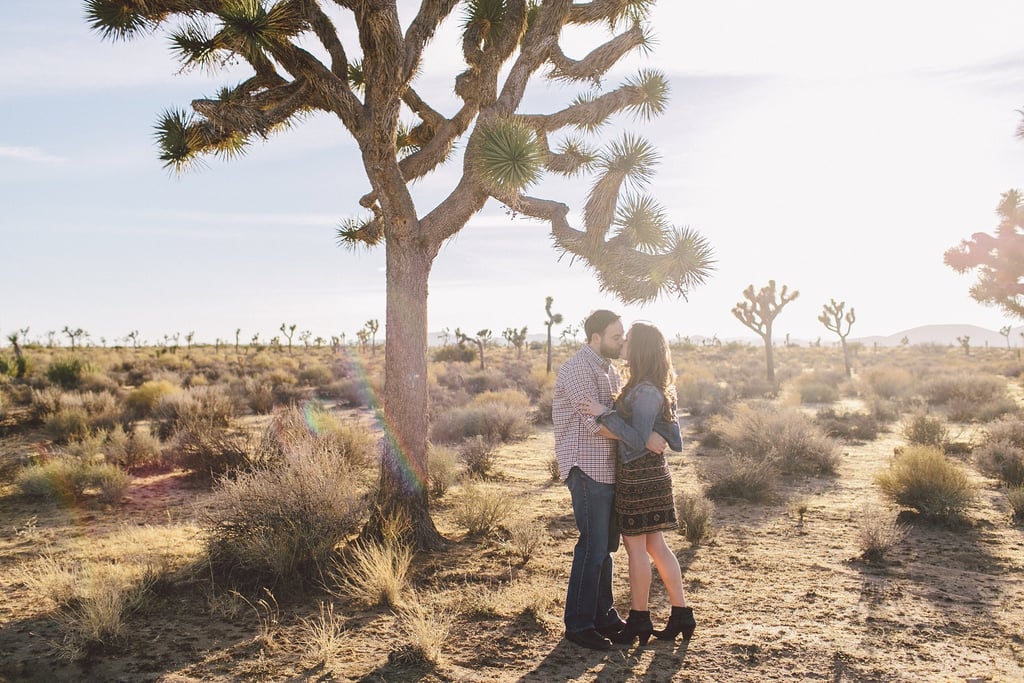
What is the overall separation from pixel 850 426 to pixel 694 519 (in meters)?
8.83

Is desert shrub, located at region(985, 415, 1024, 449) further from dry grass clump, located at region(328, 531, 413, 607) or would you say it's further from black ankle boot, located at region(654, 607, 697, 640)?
dry grass clump, located at region(328, 531, 413, 607)

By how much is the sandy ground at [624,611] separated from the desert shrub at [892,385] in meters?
13.2

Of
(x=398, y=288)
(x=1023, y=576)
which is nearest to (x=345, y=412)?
(x=398, y=288)

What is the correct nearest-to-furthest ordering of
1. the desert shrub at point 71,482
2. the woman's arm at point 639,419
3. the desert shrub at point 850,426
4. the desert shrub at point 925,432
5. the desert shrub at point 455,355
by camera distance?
the woman's arm at point 639,419 → the desert shrub at point 71,482 → the desert shrub at point 925,432 → the desert shrub at point 850,426 → the desert shrub at point 455,355

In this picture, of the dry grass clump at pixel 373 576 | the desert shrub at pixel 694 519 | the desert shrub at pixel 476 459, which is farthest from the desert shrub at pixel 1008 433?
the dry grass clump at pixel 373 576

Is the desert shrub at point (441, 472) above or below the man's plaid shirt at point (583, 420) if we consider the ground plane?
below

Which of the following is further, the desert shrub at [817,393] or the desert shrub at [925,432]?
the desert shrub at [817,393]

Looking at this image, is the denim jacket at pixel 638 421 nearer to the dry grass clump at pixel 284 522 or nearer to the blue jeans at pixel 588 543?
the blue jeans at pixel 588 543

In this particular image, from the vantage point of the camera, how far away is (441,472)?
8305 millimetres

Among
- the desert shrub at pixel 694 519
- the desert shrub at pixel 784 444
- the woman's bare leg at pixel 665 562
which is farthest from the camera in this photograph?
the desert shrub at pixel 784 444

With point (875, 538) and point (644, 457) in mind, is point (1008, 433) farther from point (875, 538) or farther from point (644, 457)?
point (644, 457)

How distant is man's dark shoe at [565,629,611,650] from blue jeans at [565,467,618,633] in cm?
3

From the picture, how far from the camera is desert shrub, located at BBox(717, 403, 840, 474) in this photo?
952 centimetres

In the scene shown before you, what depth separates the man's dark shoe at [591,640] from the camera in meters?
3.83
